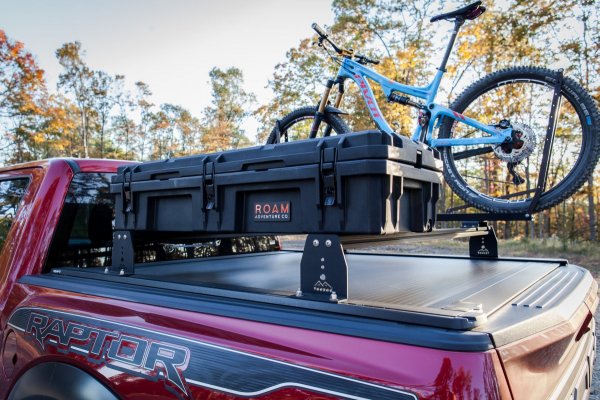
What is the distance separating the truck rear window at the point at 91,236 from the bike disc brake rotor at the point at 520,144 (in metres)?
2.50

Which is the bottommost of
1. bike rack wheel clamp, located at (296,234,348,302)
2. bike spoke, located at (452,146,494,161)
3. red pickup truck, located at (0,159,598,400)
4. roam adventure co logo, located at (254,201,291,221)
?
red pickup truck, located at (0,159,598,400)

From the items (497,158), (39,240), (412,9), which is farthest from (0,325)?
(412,9)

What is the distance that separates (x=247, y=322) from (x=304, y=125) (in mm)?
3801

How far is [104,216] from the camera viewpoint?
7.88 feet

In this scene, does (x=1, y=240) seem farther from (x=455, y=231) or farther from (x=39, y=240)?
(x=455, y=231)

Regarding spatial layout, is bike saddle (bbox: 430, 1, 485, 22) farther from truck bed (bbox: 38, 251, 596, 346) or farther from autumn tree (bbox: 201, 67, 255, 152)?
autumn tree (bbox: 201, 67, 255, 152)

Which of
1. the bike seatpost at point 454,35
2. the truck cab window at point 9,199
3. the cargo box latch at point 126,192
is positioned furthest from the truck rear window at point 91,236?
the bike seatpost at point 454,35

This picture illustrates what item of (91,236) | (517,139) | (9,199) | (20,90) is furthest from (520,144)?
(20,90)

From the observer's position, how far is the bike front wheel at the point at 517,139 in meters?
3.28

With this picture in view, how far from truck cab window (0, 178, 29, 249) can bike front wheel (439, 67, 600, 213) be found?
309cm

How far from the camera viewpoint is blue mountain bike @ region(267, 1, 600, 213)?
329cm

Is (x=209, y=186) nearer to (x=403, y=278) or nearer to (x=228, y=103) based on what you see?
(x=403, y=278)

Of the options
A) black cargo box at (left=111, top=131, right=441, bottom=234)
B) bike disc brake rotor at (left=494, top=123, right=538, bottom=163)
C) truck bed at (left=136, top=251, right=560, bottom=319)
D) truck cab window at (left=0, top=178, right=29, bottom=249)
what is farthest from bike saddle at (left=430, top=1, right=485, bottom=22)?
truck cab window at (left=0, top=178, right=29, bottom=249)

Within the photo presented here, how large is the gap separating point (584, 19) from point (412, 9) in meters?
5.41
